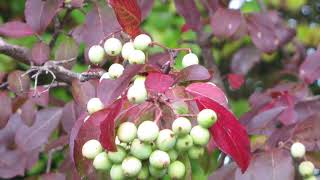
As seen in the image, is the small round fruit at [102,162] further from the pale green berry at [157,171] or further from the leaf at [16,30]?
the leaf at [16,30]

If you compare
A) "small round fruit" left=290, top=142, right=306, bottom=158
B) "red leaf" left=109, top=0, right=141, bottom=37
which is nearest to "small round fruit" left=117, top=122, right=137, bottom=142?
"red leaf" left=109, top=0, right=141, bottom=37

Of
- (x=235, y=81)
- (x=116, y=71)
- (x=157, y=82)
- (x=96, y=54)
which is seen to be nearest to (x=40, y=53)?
(x=96, y=54)

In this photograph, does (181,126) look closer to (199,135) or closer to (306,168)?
(199,135)

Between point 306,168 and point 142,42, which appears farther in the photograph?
point 306,168

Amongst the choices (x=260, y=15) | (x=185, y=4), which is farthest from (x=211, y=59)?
(x=185, y=4)

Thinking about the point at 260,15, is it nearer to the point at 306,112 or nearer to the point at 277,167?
the point at 306,112

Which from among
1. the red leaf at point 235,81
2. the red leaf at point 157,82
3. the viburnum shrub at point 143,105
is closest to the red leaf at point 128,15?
the viburnum shrub at point 143,105

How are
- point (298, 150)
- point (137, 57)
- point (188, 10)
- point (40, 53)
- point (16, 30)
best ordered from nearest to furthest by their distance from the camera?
point (137, 57), point (298, 150), point (40, 53), point (16, 30), point (188, 10)
